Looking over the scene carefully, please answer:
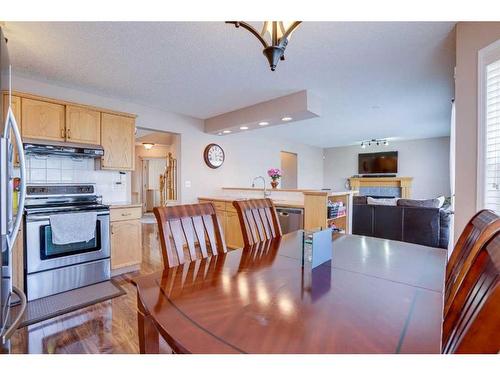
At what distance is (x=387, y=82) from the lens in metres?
3.15

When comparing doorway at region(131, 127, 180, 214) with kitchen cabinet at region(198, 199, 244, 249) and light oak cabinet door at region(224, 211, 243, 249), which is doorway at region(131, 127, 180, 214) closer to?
kitchen cabinet at region(198, 199, 244, 249)

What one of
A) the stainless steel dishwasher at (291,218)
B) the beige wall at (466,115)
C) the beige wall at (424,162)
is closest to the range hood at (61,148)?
the stainless steel dishwasher at (291,218)

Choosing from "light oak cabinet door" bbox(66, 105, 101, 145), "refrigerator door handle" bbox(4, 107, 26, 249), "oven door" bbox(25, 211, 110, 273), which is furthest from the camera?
"light oak cabinet door" bbox(66, 105, 101, 145)

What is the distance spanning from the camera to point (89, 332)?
1.96m

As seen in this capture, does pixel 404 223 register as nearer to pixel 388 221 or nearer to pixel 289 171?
pixel 388 221

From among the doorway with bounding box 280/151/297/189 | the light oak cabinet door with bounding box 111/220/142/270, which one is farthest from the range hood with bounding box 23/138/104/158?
the doorway with bounding box 280/151/297/189

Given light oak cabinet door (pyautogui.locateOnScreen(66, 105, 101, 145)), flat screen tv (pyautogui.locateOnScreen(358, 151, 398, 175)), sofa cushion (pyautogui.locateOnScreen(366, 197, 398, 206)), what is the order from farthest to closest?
flat screen tv (pyautogui.locateOnScreen(358, 151, 398, 175))
sofa cushion (pyautogui.locateOnScreen(366, 197, 398, 206))
light oak cabinet door (pyautogui.locateOnScreen(66, 105, 101, 145))

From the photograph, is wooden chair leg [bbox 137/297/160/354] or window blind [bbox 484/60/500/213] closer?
wooden chair leg [bbox 137/297/160/354]

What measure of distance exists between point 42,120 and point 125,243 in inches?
64.1

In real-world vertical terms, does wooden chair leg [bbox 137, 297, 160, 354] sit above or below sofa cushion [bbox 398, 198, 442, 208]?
below

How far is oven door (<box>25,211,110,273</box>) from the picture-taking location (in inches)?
97.8

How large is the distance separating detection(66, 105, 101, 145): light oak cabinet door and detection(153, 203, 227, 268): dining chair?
2.31 meters

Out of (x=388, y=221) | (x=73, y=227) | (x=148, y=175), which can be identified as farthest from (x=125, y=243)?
(x=148, y=175)

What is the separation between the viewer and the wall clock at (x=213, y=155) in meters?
4.88
